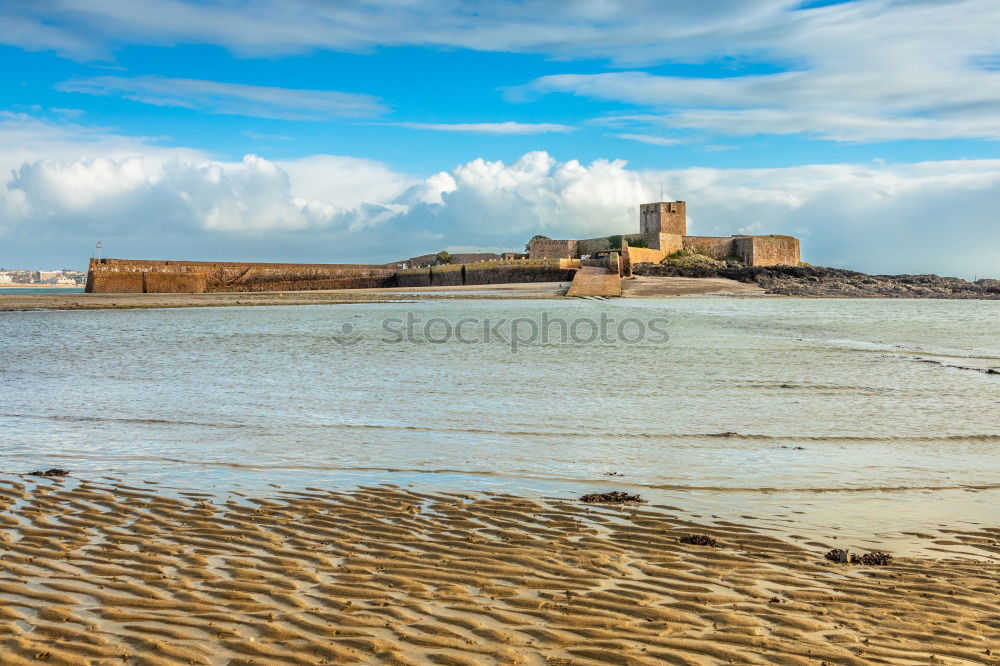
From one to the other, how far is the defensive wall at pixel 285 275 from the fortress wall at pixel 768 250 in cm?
1938

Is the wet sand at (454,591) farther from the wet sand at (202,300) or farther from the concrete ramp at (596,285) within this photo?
the concrete ramp at (596,285)

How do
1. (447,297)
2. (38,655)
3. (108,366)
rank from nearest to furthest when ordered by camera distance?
1. (38,655)
2. (108,366)
3. (447,297)

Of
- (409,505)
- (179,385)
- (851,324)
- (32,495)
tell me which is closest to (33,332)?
(179,385)

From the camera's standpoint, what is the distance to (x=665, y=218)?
267ft

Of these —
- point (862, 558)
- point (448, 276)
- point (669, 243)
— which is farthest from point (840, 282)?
point (862, 558)

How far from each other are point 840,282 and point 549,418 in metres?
54.4

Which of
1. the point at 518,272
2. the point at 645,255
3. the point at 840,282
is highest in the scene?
the point at 645,255

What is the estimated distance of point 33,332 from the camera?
76.3 ft

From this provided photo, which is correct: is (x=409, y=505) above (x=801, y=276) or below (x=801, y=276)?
below

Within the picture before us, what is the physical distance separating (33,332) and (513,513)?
22.2 m

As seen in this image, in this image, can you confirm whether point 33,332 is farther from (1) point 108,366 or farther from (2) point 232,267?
(2) point 232,267

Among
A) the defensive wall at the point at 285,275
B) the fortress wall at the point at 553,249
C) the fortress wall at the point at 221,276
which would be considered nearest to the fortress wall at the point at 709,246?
the fortress wall at the point at 553,249

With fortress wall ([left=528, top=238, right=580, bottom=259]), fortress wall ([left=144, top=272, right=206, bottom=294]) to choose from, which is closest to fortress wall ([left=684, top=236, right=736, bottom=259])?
fortress wall ([left=528, top=238, right=580, bottom=259])

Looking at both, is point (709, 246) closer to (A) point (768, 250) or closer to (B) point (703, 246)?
(B) point (703, 246)
